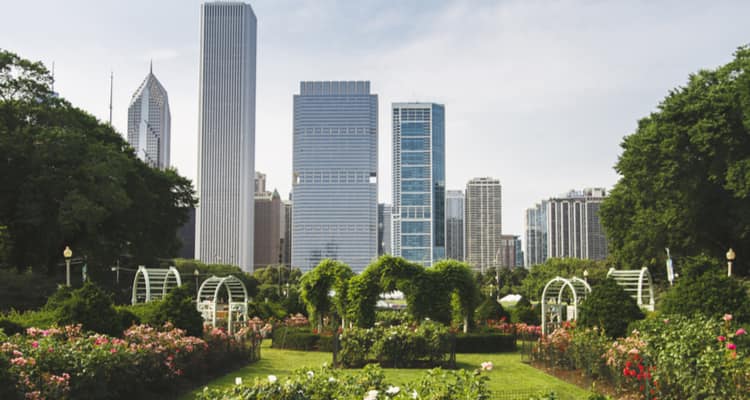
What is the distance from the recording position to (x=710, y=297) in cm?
1135

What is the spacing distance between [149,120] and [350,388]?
652ft

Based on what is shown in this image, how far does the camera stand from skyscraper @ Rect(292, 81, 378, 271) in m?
160

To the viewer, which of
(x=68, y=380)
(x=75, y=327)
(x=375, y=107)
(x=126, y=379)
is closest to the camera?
(x=68, y=380)

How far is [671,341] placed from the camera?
9.24 m

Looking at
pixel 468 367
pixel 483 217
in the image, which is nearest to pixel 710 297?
pixel 468 367

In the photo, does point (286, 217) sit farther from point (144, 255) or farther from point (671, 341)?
point (671, 341)

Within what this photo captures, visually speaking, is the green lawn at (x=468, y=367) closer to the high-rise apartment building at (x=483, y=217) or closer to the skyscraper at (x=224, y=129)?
the skyscraper at (x=224, y=129)

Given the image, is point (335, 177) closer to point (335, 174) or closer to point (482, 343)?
point (335, 174)

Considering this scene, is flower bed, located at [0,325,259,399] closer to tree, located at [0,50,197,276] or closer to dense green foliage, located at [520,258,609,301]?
tree, located at [0,50,197,276]

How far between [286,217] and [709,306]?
595 feet

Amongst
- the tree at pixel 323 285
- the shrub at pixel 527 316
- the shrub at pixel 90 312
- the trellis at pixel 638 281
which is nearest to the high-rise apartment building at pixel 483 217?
the shrub at pixel 527 316

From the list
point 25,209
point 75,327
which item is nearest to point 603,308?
point 75,327

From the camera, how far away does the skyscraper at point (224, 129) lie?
481 feet

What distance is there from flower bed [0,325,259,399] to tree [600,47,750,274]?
60.5ft
